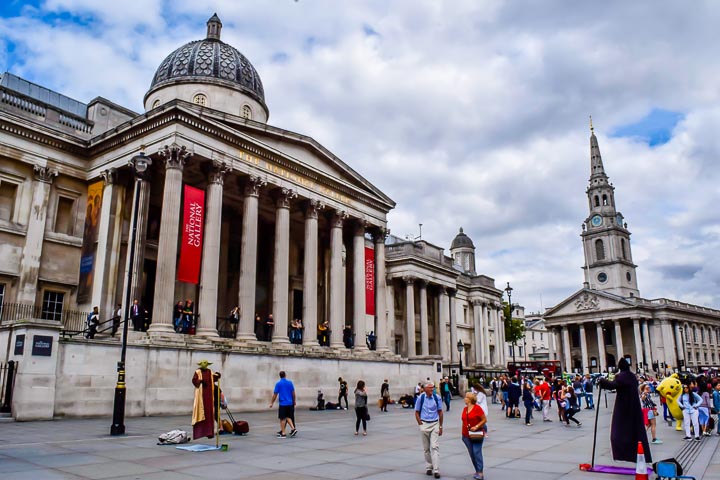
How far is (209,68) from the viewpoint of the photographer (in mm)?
31500

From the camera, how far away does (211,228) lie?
23.8 metres

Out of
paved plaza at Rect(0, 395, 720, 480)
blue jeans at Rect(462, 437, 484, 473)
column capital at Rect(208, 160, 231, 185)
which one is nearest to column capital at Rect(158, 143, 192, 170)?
column capital at Rect(208, 160, 231, 185)

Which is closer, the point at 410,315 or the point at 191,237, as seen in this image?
the point at 191,237

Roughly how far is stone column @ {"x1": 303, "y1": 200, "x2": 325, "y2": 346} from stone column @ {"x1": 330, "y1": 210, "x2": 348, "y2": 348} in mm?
1378

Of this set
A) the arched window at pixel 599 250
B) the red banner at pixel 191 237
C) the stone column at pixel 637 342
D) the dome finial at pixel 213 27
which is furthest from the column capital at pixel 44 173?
the arched window at pixel 599 250

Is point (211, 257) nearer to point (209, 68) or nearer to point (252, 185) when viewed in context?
point (252, 185)

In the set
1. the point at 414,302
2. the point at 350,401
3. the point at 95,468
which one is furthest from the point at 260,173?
the point at 414,302

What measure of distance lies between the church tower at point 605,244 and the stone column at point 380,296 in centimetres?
7864

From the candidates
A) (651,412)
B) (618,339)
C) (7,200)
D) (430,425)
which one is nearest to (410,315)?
(7,200)

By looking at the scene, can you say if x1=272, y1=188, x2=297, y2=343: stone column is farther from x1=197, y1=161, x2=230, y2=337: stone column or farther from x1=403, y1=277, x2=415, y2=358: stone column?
x1=403, y1=277, x2=415, y2=358: stone column

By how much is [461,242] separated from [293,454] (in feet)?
220

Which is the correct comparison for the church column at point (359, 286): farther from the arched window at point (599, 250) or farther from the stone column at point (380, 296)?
the arched window at point (599, 250)

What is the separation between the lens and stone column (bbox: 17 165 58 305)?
23500 mm

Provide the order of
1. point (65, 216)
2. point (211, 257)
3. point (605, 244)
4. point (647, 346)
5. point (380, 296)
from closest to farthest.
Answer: point (211, 257), point (65, 216), point (380, 296), point (647, 346), point (605, 244)
